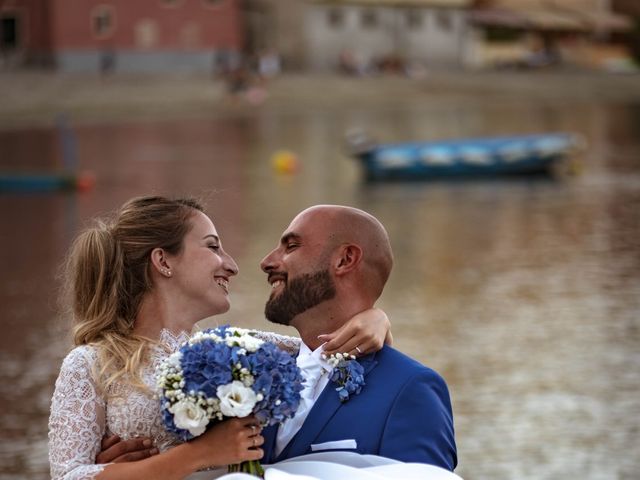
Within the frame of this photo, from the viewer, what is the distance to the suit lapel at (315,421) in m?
3.36

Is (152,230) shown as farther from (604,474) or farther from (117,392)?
(604,474)

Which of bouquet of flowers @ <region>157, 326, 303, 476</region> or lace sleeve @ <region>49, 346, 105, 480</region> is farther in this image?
lace sleeve @ <region>49, 346, 105, 480</region>

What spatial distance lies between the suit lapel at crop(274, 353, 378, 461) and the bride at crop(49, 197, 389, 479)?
0.39 feet

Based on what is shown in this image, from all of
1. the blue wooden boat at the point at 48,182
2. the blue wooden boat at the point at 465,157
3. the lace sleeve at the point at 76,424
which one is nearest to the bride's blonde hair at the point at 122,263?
the lace sleeve at the point at 76,424

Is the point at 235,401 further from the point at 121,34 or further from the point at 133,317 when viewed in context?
the point at 121,34

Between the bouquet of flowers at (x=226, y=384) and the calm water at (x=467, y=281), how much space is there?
1.06m

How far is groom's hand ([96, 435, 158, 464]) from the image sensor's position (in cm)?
333

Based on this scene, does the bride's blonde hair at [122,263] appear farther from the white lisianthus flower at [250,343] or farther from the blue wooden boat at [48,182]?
the blue wooden boat at [48,182]

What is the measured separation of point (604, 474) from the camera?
25.7 feet

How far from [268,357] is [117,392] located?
47 cm

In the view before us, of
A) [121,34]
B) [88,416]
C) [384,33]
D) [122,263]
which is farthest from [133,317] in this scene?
[384,33]

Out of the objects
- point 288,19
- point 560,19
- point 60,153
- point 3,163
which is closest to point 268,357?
point 3,163

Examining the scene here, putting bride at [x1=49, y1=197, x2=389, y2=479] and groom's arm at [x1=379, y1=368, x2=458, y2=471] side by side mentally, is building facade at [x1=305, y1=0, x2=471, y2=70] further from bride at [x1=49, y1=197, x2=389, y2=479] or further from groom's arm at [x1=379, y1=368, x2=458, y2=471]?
groom's arm at [x1=379, y1=368, x2=458, y2=471]

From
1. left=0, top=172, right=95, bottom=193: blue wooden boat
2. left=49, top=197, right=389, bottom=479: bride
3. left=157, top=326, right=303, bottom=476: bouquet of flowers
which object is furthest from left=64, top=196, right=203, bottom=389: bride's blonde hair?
left=0, top=172, right=95, bottom=193: blue wooden boat
